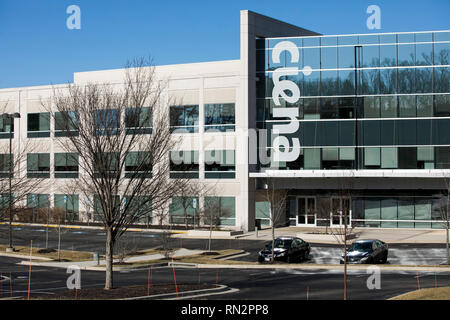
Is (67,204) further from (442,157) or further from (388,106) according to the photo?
(442,157)

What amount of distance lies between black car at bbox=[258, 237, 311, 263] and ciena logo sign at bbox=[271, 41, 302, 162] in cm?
1732

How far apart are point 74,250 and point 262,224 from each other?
61.2ft

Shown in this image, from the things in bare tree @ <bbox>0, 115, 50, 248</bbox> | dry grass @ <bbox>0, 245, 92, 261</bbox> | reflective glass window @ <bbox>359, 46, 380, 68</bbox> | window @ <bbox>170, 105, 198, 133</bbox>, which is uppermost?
reflective glass window @ <bbox>359, 46, 380, 68</bbox>

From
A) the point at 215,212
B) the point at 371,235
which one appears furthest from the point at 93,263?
the point at 371,235

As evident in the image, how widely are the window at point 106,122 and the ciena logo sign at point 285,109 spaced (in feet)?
99.4

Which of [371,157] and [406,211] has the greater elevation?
[371,157]

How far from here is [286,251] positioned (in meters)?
31.6

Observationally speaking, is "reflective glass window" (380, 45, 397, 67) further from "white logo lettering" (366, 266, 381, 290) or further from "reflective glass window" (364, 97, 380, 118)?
"white logo lettering" (366, 266, 381, 290)

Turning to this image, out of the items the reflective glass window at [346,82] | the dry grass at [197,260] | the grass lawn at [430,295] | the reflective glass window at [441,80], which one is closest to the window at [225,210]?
the reflective glass window at [346,82]

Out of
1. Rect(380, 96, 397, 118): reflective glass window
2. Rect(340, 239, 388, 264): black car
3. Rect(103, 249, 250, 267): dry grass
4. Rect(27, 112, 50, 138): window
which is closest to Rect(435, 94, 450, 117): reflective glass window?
Rect(380, 96, 397, 118): reflective glass window

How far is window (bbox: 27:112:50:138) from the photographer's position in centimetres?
5900

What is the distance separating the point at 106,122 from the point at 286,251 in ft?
50.1
